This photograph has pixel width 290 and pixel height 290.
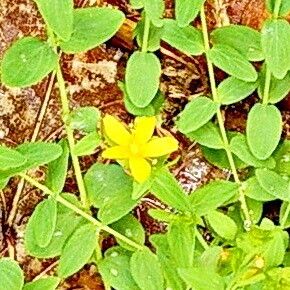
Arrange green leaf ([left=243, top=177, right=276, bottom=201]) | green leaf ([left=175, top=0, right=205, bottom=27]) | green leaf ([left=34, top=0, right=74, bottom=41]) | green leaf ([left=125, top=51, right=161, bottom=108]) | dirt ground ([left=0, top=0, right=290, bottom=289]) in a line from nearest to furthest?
green leaf ([left=34, top=0, right=74, bottom=41])
green leaf ([left=175, top=0, right=205, bottom=27])
green leaf ([left=125, top=51, right=161, bottom=108])
green leaf ([left=243, top=177, right=276, bottom=201])
dirt ground ([left=0, top=0, right=290, bottom=289])

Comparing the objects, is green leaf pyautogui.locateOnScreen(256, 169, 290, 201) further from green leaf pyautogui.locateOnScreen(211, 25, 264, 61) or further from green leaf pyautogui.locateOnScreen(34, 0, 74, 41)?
green leaf pyautogui.locateOnScreen(34, 0, 74, 41)

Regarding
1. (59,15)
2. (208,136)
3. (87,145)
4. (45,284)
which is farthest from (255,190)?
(59,15)

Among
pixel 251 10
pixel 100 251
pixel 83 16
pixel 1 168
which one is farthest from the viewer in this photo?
pixel 251 10

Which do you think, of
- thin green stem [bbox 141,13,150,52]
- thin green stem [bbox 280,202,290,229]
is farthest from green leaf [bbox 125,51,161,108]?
thin green stem [bbox 280,202,290,229]

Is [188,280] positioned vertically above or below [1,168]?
below

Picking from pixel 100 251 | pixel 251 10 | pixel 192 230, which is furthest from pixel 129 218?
pixel 251 10

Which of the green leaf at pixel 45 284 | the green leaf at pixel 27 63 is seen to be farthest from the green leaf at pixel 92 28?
the green leaf at pixel 45 284

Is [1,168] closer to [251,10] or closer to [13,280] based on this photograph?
[13,280]

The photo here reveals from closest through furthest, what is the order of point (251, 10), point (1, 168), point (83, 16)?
point (1, 168)
point (83, 16)
point (251, 10)
